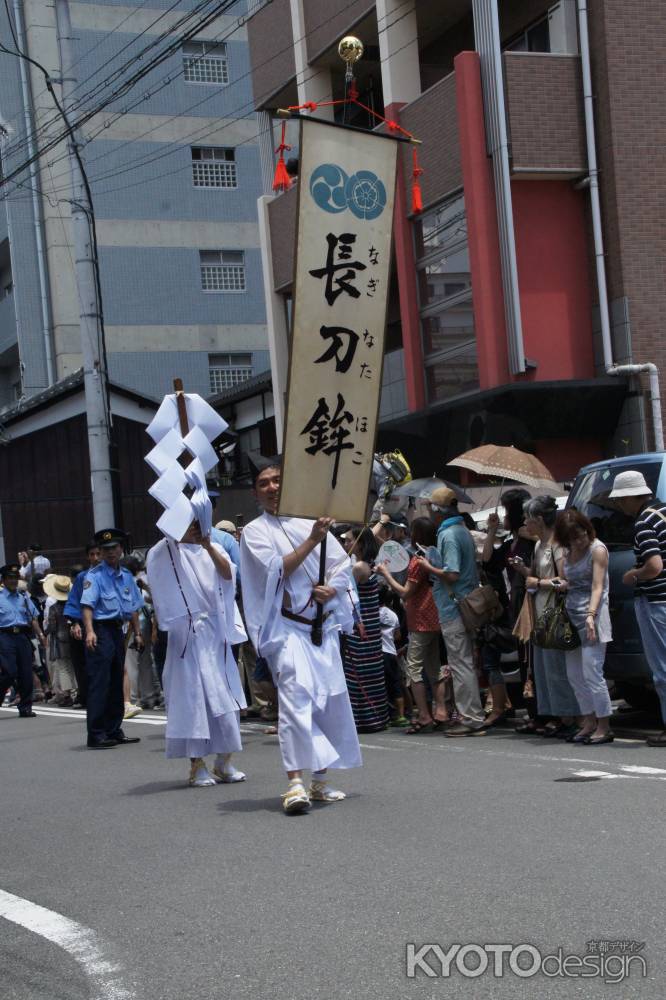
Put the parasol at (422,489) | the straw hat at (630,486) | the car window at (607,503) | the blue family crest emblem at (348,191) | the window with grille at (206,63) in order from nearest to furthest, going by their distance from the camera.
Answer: the blue family crest emblem at (348,191), the straw hat at (630,486), the car window at (607,503), the parasol at (422,489), the window with grille at (206,63)

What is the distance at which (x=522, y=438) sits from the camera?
1870 cm

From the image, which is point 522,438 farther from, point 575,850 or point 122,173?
A: point 122,173

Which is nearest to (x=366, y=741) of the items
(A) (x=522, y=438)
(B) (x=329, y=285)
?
(B) (x=329, y=285)

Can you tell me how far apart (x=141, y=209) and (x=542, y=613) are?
31.8 metres

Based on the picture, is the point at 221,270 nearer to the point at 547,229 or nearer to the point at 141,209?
the point at 141,209

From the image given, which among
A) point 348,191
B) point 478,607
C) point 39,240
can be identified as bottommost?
point 478,607

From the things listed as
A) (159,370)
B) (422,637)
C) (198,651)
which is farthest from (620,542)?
(159,370)

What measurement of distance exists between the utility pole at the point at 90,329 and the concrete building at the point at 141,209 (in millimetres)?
18912

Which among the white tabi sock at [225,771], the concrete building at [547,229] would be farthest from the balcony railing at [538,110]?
the white tabi sock at [225,771]

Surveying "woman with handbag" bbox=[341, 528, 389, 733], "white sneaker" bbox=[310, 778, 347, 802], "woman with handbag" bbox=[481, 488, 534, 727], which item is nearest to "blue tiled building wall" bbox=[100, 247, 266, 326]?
"woman with handbag" bbox=[341, 528, 389, 733]

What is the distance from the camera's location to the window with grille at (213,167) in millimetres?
41031

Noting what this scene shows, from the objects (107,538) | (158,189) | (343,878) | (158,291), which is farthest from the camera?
(158,189)

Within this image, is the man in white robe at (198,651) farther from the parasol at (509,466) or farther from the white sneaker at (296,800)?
the parasol at (509,466)

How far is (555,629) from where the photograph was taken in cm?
1023
